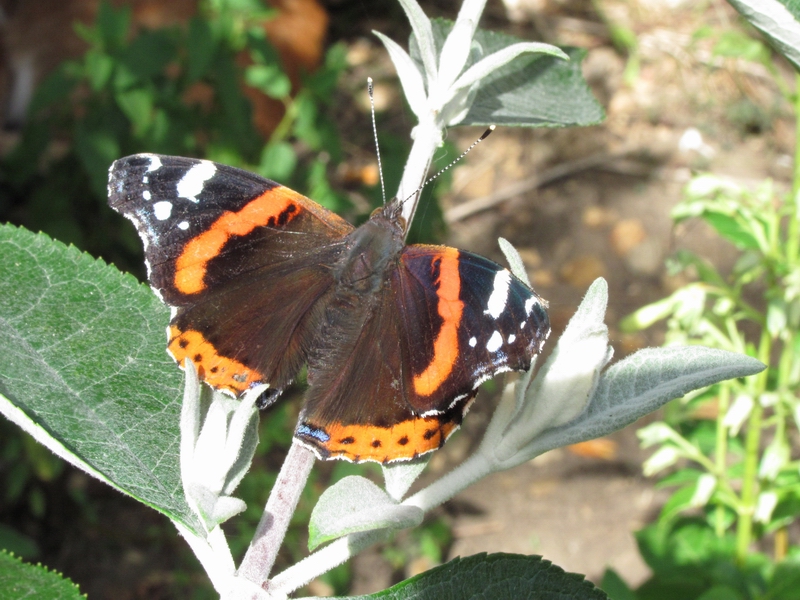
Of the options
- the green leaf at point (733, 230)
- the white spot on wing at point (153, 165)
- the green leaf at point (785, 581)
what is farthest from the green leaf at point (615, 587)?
the white spot on wing at point (153, 165)

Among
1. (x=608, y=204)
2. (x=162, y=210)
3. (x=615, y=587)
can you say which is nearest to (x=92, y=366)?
(x=162, y=210)

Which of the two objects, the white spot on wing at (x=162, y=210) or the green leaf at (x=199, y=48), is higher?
the white spot on wing at (x=162, y=210)

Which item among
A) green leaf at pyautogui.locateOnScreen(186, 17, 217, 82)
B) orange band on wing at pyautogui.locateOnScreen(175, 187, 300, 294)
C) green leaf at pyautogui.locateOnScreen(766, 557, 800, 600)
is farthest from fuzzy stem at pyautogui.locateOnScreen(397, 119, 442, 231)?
green leaf at pyautogui.locateOnScreen(186, 17, 217, 82)

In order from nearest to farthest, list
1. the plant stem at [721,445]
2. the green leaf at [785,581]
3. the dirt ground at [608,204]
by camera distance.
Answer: the green leaf at [785,581], the plant stem at [721,445], the dirt ground at [608,204]

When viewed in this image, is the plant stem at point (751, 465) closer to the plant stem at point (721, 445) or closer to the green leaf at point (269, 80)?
the plant stem at point (721, 445)

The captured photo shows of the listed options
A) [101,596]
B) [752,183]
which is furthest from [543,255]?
[101,596]

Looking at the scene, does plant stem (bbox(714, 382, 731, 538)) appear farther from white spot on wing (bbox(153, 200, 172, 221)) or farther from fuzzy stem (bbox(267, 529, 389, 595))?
white spot on wing (bbox(153, 200, 172, 221))

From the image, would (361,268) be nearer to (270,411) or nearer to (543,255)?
(270,411)
